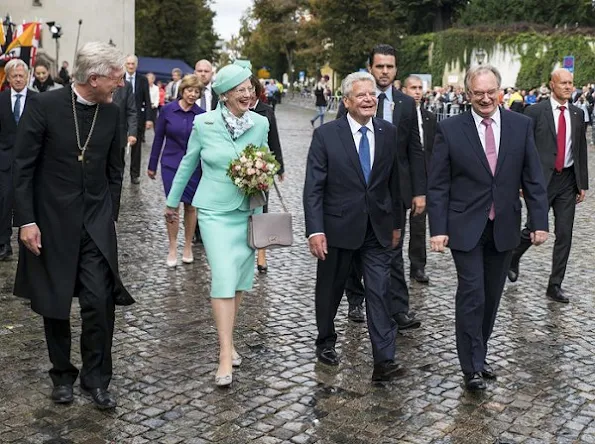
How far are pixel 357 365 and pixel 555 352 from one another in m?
1.42

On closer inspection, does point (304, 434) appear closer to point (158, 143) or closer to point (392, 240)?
point (392, 240)

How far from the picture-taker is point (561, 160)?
812 cm

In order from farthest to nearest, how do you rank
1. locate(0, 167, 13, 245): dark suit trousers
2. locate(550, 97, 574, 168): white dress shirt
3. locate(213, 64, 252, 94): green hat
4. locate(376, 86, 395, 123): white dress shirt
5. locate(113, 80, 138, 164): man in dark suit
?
→ 1. locate(113, 80, 138, 164): man in dark suit
2. locate(0, 167, 13, 245): dark suit trousers
3. locate(550, 97, 574, 168): white dress shirt
4. locate(376, 86, 395, 123): white dress shirt
5. locate(213, 64, 252, 94): green hat

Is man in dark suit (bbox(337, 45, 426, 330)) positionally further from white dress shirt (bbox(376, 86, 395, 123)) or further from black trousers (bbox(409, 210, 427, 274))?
black trousers (bbox(409, 210, 427, 274))

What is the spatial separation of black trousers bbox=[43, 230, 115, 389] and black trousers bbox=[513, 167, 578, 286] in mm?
4318

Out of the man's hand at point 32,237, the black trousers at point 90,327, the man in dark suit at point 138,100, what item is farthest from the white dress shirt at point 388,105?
the man in dark suit at point 138,100

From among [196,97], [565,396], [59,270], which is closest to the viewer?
[59,270]

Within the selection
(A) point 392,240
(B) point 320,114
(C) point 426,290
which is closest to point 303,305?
(C) point 426,290

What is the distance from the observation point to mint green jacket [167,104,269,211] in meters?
5.73

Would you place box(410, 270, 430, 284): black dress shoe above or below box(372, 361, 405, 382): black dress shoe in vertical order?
below

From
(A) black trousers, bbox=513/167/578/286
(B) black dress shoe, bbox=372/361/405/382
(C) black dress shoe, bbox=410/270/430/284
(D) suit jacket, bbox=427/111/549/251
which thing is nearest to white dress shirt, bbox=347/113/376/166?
(D) suit jacket, bbox=427/111/549/251

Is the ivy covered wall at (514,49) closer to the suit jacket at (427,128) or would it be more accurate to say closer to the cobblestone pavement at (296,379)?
the suit jacket at (427,128)

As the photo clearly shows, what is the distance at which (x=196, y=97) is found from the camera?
9.30 metres

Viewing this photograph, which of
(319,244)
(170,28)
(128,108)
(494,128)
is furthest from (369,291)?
(170,28)
